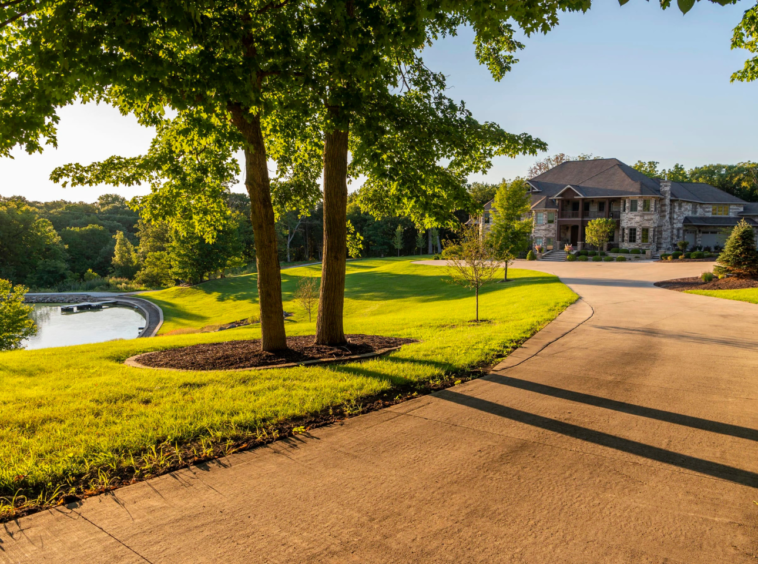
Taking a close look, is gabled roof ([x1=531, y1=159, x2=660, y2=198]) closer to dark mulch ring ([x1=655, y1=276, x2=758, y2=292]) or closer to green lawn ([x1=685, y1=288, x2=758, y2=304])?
dark mulch ring ([x1=655, y1=276, x2=758, y2=292])

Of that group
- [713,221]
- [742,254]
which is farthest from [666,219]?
[742,254]

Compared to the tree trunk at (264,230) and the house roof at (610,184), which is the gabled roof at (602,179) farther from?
the tree trunk at (264,230)

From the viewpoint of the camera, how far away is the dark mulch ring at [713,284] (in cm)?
2088

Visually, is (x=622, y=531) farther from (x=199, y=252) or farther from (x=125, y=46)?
(x=199, y=252)

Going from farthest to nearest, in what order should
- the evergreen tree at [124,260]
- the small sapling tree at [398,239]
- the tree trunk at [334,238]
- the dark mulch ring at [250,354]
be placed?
the small sapling tree at [398,239] < the evergreen tree at [124,260] < the tree trunk at [334,238] < the dark mulch ring at [250,354]

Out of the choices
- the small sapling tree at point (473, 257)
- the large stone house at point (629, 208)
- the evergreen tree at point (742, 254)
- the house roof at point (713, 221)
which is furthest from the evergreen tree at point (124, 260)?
the house roof at point (713, 221)

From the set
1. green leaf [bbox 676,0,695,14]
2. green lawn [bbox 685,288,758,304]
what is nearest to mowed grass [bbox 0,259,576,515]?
green leaf [bbox 676,0,695,14]

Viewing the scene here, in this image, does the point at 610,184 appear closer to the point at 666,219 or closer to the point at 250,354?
the point at 666,219

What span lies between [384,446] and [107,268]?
257ft

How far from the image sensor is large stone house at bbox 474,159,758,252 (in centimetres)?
4594

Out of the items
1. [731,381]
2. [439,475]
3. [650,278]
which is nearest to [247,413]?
[439,475]

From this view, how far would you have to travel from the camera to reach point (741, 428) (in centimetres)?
511

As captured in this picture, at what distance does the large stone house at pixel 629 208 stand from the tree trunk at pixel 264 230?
133 feet

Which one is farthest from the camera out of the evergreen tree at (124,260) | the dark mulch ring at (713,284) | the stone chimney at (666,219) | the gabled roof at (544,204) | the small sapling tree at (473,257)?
the evergreen tree at (124,260)
